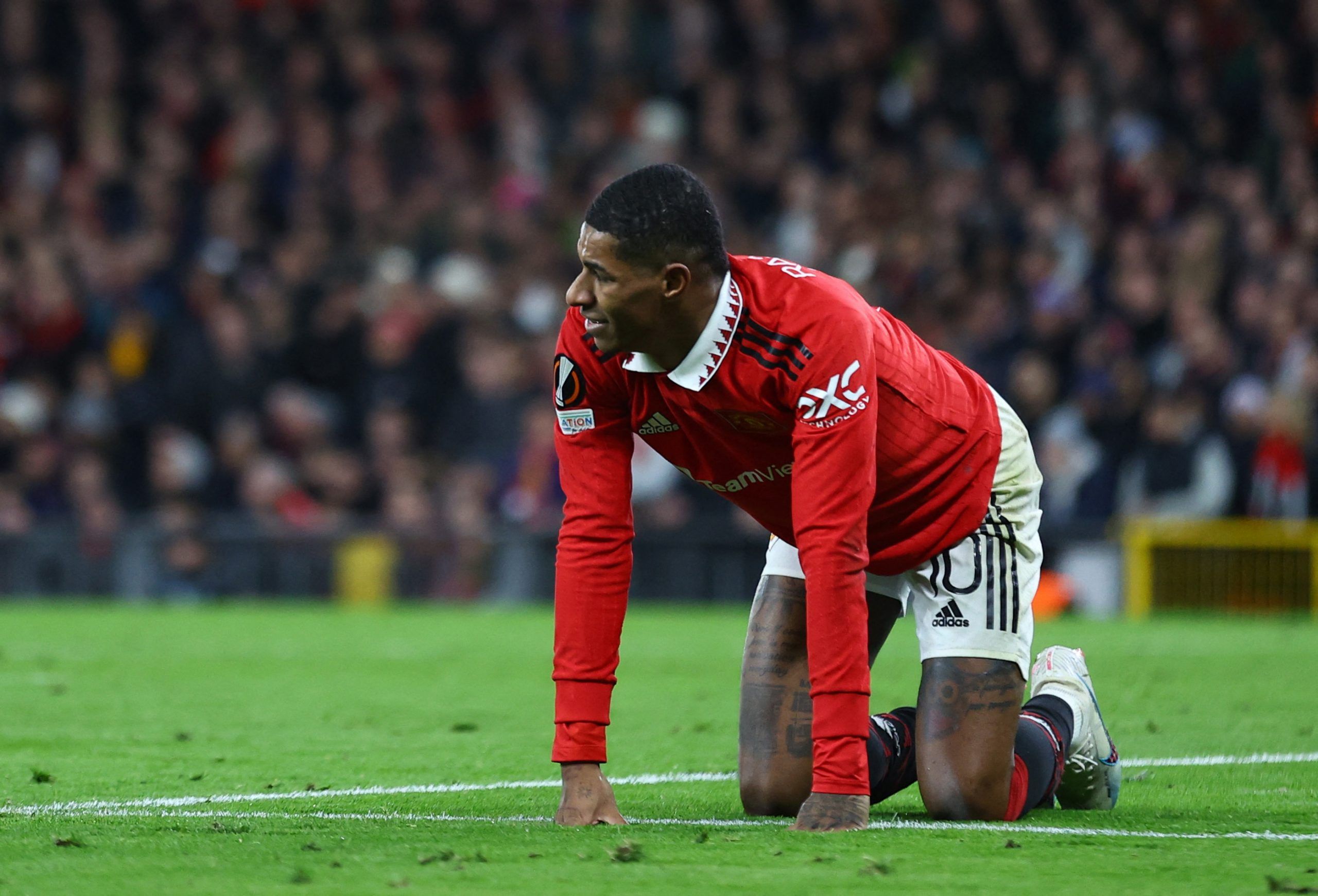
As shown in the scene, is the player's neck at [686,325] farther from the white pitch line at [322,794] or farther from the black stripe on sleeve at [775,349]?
the white pitch line at [322,794]

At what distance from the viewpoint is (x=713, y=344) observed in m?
4.50

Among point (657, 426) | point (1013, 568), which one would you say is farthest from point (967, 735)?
point (657, 426)

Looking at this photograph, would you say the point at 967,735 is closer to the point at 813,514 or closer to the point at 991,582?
the point at 991,582

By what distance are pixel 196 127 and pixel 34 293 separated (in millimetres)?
2901

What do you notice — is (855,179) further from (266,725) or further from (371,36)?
(266,725)

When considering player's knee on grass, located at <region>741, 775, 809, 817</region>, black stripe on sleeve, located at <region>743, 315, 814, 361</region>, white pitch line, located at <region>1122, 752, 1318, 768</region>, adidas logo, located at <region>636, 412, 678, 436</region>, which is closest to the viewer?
black stripe on sleeve, located at <region>743, 315, 814, 361</region>

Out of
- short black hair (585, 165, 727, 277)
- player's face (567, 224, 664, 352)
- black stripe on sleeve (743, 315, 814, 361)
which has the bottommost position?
black stripe on sleeve (743, 315, 814, 361)

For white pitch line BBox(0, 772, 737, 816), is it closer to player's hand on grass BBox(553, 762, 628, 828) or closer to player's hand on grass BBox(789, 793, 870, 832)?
player's hand on grass BBox(553, 762, 628, 828)

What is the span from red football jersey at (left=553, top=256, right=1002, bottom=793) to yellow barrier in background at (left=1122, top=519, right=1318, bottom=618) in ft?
30.0

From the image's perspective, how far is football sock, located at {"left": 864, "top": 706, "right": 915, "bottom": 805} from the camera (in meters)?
5.22

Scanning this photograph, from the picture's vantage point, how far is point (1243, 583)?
1418 cm

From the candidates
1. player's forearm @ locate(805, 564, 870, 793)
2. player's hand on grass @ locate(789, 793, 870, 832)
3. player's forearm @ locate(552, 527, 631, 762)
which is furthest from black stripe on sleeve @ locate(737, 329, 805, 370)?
player's hand on grass @ locate(789, 793, 870, 832)

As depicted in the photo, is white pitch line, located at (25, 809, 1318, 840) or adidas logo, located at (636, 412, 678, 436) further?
adidas logo, located at (636, 412, 678, 436)

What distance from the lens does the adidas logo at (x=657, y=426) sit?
472 cm
